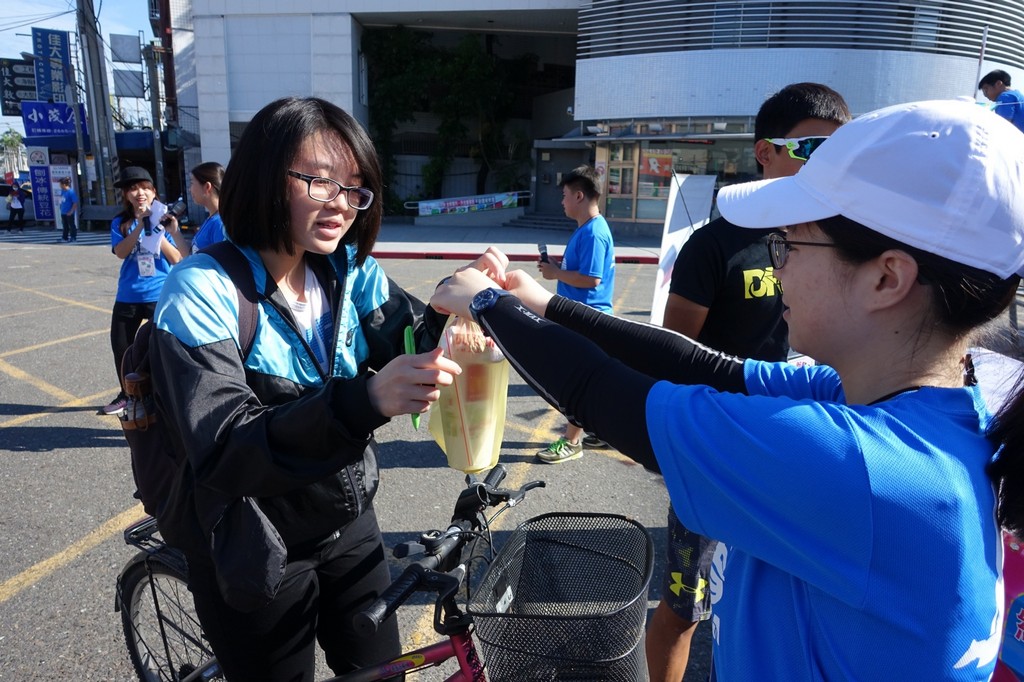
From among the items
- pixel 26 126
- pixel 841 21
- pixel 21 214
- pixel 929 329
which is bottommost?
pixel 21 214

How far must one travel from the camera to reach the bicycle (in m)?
1.42

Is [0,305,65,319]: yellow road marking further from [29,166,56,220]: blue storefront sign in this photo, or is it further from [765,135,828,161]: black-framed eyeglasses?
[29,166,56,220]: blue storefront sign

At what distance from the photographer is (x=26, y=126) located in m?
26.3

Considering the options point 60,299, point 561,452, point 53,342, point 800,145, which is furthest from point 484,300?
point 60,299

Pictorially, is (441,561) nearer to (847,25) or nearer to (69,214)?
(847,25)

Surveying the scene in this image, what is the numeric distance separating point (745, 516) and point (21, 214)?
26.9m

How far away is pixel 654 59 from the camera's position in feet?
62.9

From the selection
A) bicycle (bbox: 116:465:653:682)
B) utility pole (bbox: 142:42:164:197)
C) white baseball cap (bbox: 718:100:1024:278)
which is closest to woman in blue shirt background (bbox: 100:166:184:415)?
bicycle (bbox: 116:465:653:682)

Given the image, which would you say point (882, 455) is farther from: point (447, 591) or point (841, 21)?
point (841, 21)

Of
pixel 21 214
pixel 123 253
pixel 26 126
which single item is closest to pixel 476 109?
pixel 21 214

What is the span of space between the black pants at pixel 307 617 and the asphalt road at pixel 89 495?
560 mm

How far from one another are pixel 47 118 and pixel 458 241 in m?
19.4

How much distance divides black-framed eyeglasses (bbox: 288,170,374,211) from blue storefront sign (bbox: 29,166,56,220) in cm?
2625

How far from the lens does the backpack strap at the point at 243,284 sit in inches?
59.1
